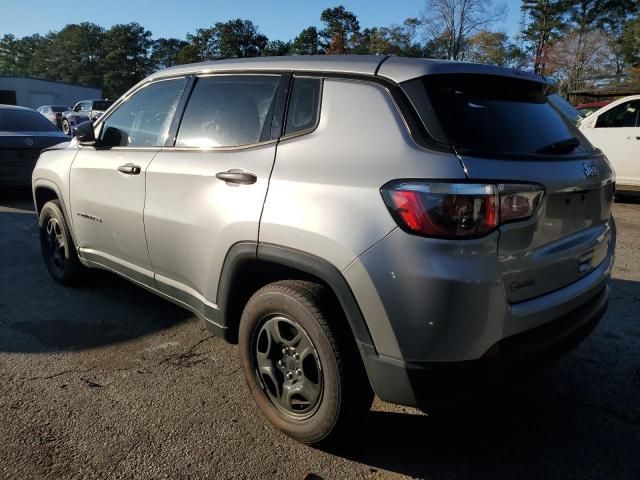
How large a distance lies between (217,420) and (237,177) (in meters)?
1.26

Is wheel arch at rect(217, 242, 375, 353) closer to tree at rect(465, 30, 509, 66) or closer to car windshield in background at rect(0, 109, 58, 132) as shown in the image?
car windshield in background at rect(0, 109, 58, 132)

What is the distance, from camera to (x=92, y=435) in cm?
255

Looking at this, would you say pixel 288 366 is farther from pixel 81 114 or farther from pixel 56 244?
pixel 81 114

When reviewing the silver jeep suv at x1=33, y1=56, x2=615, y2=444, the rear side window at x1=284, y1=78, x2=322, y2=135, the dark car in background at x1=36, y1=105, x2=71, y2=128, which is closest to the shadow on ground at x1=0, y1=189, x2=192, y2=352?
the silver jeep suv at x1=33, y1=56, x2=615, y2=444

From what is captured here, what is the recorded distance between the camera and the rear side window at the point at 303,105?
2.44 m

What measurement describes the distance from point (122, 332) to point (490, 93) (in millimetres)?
2925

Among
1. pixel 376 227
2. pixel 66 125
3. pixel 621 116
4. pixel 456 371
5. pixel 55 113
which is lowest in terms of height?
pixel 66 125

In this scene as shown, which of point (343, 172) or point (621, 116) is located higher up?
point (343, 172)

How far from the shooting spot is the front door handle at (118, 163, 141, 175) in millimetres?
3273

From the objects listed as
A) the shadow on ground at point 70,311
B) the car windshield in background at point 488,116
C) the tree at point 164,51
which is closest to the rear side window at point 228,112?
the car windshield in background at point 488,116

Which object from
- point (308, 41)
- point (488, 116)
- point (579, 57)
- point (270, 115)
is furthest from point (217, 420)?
point (308, 41)

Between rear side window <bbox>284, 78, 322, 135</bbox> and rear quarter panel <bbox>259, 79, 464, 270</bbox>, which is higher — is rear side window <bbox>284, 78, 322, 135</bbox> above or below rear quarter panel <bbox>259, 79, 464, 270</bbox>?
above

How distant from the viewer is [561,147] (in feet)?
7.91

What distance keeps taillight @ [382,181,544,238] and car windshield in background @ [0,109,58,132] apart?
8740 mm
